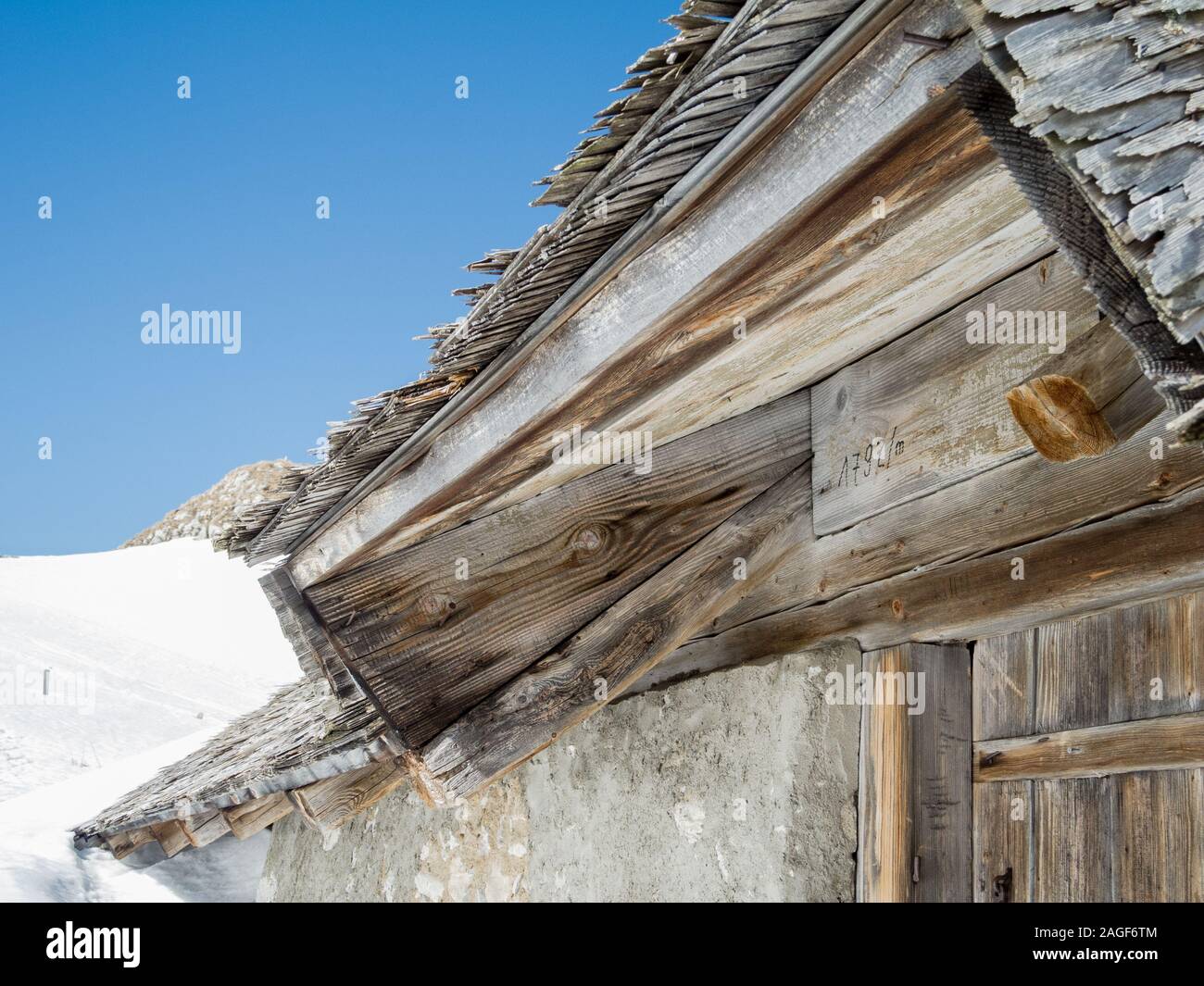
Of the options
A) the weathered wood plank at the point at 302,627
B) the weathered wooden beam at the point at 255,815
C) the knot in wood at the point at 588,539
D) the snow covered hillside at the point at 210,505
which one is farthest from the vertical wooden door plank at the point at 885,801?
the snow covered hillside at the point at 210,505

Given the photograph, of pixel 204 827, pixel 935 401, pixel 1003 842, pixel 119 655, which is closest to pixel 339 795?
pixel 204 827

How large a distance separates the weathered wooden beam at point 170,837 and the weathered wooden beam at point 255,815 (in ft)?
1.53

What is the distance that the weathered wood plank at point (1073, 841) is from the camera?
1821 millimetres

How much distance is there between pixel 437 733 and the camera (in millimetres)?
2303

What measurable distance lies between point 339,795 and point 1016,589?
2193 millimetres

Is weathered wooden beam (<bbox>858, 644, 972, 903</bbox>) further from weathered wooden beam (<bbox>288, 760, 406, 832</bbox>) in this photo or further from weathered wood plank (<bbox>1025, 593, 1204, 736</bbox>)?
weathered wooden beam (<bbox>288, 760, 406, 832</bbox>)

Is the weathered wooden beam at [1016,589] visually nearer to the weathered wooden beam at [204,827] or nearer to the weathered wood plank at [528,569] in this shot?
the weathered wood plank at [528,569]

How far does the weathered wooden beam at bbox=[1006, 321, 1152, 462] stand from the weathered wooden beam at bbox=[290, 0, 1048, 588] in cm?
23

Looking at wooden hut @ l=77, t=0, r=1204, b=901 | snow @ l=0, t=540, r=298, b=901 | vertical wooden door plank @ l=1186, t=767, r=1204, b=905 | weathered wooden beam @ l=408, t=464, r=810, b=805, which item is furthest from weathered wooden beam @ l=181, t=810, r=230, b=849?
vertical wooden door plank @ l=1186, t=767, r=1204, b=905

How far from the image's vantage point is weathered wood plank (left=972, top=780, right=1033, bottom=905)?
2.01m

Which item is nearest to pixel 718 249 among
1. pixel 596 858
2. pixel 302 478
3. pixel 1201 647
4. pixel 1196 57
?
pixel 1196 57

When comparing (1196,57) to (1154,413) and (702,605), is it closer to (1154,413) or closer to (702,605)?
(1154,413)

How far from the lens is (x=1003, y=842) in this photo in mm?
2072

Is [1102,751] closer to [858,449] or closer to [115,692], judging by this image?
[858,449]
